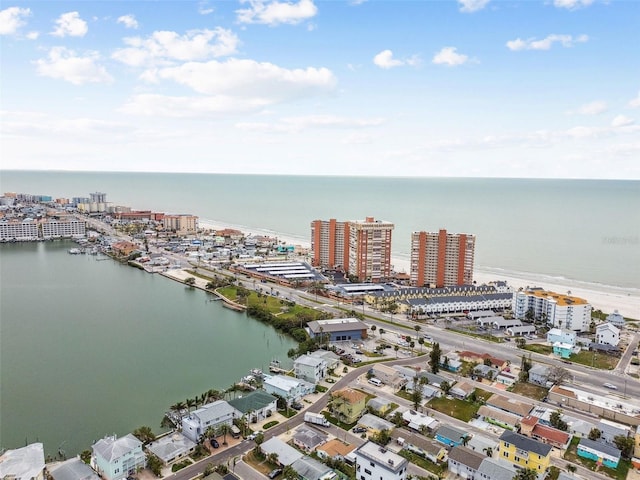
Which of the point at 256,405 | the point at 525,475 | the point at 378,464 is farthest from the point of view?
the point at 256,405

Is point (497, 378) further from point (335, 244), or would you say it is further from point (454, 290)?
point (335, 244)

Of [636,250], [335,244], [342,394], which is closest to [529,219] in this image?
[636,250]

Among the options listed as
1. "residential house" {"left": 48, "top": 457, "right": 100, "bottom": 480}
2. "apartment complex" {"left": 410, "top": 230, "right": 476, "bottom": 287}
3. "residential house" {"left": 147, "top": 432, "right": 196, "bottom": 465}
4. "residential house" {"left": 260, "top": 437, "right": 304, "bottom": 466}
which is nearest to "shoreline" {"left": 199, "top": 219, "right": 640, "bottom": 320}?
"apartment complex" {"left": 410, "top": 230, "right": 476, "bottom": 287}

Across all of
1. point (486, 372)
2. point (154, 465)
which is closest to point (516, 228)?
point (486, 372)

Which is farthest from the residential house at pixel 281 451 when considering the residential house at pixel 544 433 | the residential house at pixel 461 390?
the residential house at pixel 544 433

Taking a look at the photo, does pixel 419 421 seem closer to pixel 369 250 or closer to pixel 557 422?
pixel 557 422

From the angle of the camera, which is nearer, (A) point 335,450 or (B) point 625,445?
(A) point 335,450
